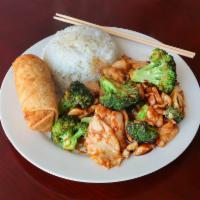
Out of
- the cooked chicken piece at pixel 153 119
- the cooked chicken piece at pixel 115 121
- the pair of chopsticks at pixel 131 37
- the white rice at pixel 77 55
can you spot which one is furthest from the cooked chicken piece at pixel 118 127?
the pair of chopsticks at pixel 131 37

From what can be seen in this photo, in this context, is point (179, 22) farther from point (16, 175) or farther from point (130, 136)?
point (16, 175)

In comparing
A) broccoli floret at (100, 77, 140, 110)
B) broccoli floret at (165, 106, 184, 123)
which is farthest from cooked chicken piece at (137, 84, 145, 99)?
broccoli floret at (165, 106, 184, 123)

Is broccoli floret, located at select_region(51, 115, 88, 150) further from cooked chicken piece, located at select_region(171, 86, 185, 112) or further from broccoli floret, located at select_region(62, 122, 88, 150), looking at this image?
cooked chicken piece, located at select_region(171, 86, 185, 112)

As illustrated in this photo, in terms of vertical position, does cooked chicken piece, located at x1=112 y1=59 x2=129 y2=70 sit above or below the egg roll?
above

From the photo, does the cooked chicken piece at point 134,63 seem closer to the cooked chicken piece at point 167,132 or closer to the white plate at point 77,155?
the white plate at point 77,155
